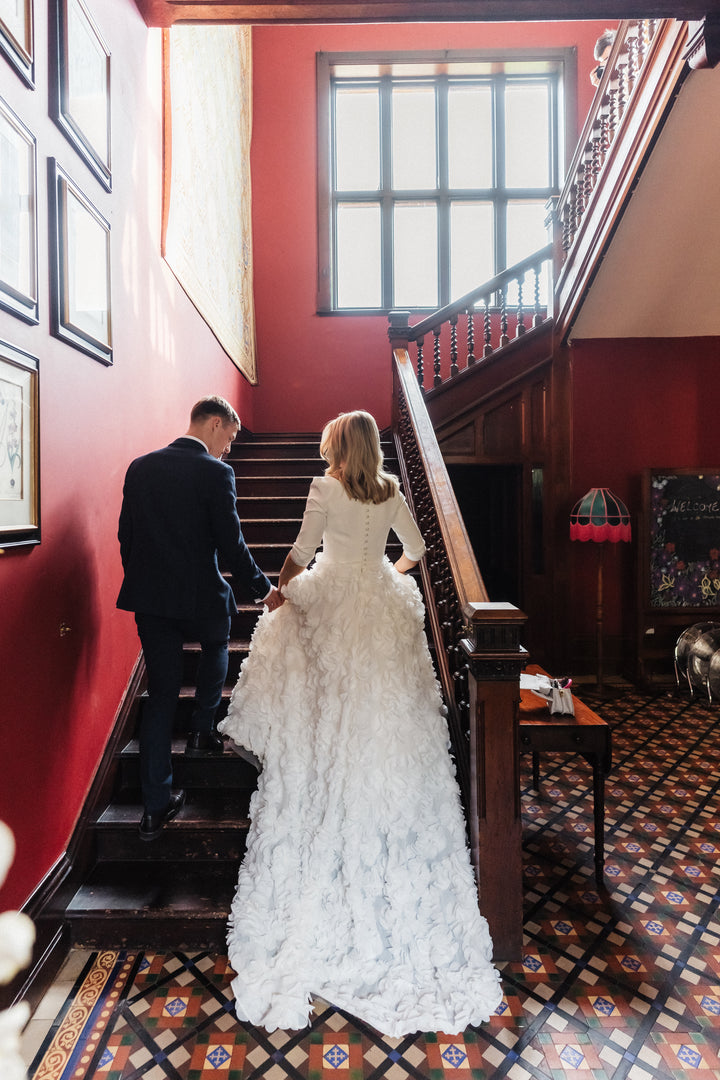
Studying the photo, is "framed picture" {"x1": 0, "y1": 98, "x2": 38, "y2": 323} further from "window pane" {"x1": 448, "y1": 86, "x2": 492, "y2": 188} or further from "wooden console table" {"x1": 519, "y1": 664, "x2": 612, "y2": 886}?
"window pane" {"x1": 448, "y1": 86, "x2": 492, "y2": 188}

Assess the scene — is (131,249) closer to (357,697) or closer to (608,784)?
(357,697)

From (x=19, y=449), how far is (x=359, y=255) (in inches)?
231

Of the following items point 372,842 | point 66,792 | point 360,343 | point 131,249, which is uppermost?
point 360,343

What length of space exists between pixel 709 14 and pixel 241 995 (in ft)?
13.6

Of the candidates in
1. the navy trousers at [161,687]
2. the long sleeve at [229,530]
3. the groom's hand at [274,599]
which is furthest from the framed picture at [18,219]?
the groom's hand at [274,599]

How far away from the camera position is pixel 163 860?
2.39 metres

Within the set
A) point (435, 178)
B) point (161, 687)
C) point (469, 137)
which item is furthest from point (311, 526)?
point (469, 137)

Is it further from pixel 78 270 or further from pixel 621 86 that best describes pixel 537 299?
pixel 78 270

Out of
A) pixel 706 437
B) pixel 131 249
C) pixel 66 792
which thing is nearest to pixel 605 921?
pixel 66 792

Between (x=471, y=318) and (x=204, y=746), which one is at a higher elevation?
(x=471, y=318)

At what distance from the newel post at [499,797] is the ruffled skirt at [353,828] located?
3.6 inches

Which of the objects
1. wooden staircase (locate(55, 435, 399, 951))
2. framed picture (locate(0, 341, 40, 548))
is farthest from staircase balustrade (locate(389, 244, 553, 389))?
framed picture (locate(0, 341, 40, 548))

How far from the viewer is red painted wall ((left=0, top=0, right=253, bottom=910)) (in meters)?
1.90

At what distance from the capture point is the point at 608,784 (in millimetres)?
3553
